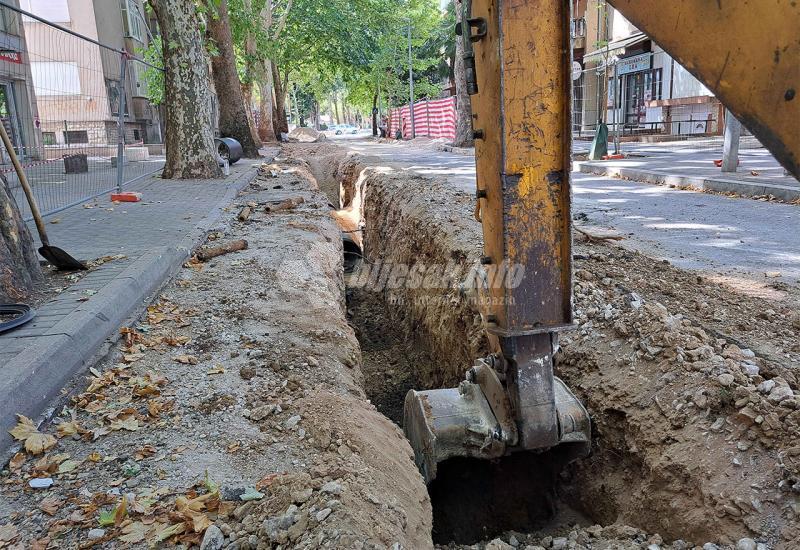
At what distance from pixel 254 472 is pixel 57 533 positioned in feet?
2.28

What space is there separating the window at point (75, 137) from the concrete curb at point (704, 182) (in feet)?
32.5

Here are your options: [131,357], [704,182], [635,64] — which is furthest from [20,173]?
[635,64]

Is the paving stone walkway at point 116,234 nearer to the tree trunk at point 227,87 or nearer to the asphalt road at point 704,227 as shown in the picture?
the asphalt road at point 704,227

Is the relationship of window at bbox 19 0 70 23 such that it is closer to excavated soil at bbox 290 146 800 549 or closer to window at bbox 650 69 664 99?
excavated soil at bbox 290 146 800 549

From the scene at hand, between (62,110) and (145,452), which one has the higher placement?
(62,110)

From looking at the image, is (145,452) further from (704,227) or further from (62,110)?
(62,110)

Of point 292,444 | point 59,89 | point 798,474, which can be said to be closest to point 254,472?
point 292,444

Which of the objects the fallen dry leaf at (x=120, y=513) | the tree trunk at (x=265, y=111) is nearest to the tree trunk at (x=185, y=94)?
the fallen dry leaf at (x=120, y=513)

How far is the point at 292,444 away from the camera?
8.58ft

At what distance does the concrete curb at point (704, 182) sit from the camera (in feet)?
27.7

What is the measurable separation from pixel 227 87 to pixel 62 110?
7.63m

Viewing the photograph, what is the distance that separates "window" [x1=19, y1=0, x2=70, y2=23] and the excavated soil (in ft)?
70.7

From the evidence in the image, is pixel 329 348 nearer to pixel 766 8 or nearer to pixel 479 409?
pixel 479 409

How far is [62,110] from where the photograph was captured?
350 inches
